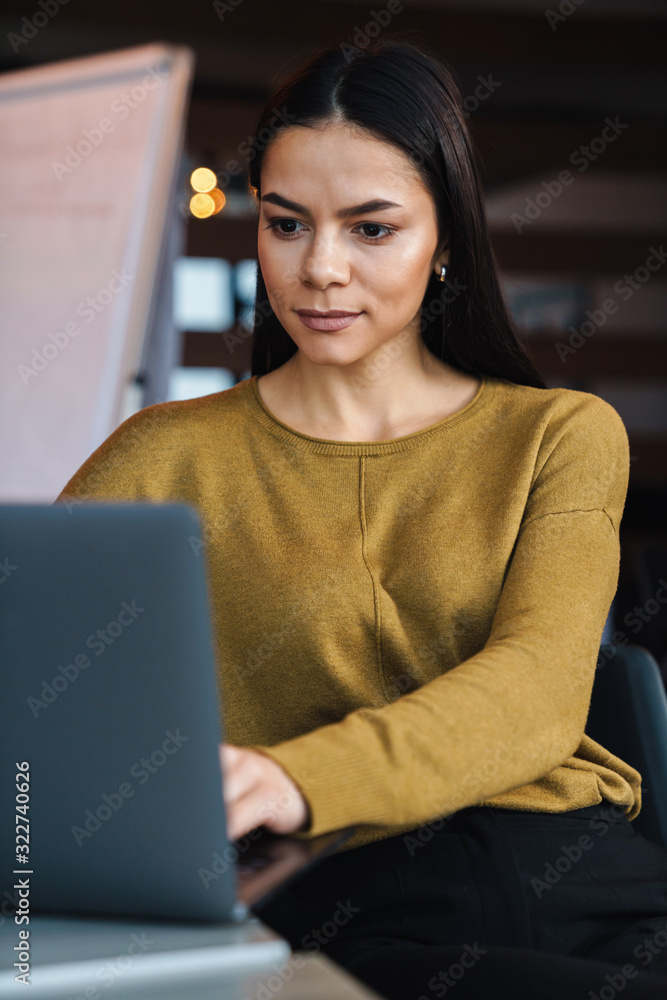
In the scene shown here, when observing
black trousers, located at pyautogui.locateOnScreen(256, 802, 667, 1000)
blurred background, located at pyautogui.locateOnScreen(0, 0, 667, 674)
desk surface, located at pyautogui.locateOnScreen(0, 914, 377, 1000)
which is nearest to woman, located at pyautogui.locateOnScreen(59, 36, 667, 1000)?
black trousers, located at pyautogui.locateOnScreen(256, 802, 667, 1000)

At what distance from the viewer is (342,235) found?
1234 mm

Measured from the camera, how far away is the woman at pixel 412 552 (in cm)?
92

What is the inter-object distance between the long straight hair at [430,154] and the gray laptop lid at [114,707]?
80 centimetres

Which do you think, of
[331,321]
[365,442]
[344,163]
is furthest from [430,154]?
[365,442]

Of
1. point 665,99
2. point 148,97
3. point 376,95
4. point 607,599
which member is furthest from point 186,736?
point 665,99

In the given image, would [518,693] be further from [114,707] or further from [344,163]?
[344,163]

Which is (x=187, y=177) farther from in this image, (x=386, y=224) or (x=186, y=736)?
(x=186, y=736)

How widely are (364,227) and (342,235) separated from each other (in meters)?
0.03

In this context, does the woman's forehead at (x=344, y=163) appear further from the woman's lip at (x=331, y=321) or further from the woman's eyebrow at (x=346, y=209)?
the woman's lip at (x=331, y=321)

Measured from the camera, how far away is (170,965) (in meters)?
0.61

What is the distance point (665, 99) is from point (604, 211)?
2717 mm

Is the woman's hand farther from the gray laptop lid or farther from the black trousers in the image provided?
the black trousers

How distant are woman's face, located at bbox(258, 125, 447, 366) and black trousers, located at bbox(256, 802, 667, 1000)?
1.84 ft

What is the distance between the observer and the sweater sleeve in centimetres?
79
